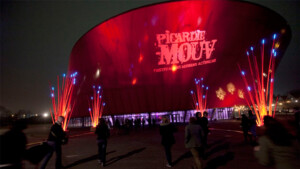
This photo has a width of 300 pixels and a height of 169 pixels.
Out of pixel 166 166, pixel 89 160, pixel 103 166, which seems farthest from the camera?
pixel 89 160

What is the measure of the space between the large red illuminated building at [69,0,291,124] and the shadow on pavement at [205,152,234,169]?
61.3ft

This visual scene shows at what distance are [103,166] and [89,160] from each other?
1305mm

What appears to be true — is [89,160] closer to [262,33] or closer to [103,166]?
[103,166]

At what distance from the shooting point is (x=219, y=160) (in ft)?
19.9

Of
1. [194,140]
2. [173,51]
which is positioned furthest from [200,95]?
[194,140]

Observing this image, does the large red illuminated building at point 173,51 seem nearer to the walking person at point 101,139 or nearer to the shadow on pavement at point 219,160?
the shadow on pavement at point 219,160

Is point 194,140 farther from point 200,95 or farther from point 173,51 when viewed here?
point 200,95

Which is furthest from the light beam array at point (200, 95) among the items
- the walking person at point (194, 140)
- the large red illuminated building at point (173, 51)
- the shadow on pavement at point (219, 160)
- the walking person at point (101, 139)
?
the walking person at point (194, 140)

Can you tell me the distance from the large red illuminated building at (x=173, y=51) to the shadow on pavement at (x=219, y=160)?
18.7m

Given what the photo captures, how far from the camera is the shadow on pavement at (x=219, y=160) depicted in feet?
18.0

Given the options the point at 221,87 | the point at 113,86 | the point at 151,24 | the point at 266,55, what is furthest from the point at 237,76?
the point at 113,86

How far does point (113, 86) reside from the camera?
28172 millimetres

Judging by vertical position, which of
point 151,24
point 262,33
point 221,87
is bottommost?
point 221,87

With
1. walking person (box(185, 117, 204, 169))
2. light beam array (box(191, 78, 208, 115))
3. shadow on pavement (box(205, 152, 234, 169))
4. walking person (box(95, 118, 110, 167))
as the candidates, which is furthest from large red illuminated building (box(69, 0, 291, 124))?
walking person (box(185, 117, 204, 169))
